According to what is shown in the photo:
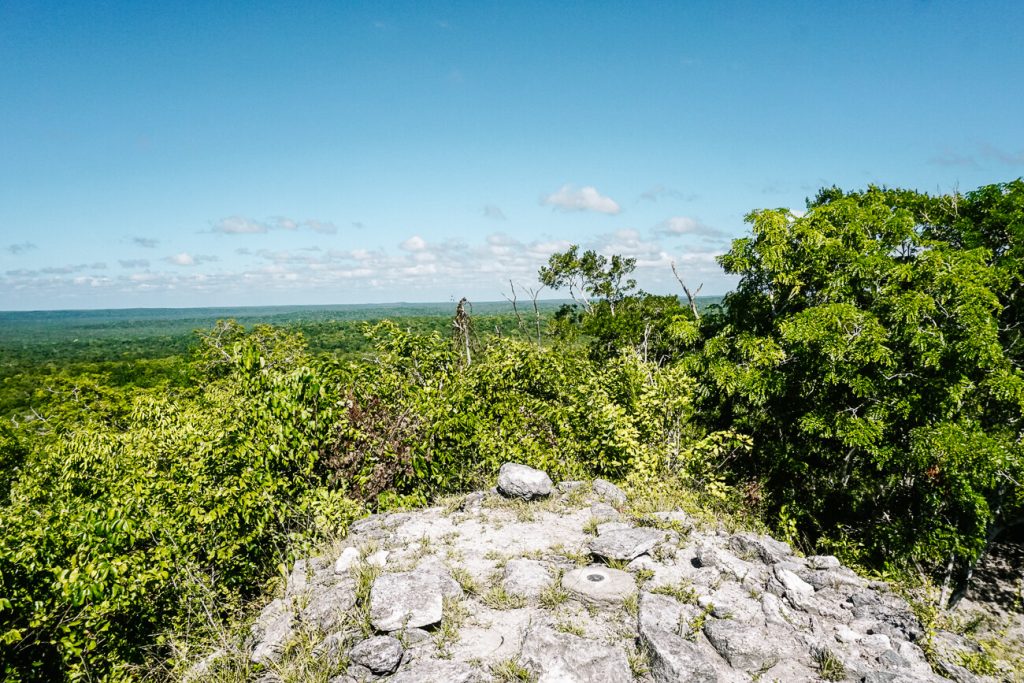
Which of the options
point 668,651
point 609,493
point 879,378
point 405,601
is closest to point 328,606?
point 405,601

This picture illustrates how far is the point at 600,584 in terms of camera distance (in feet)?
19.3

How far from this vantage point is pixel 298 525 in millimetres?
8078

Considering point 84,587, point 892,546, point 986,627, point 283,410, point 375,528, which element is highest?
Answer: point 283,410

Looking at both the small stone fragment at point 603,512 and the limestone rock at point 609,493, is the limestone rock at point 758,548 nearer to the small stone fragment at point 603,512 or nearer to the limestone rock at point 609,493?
the small stone fragment at point 603,512

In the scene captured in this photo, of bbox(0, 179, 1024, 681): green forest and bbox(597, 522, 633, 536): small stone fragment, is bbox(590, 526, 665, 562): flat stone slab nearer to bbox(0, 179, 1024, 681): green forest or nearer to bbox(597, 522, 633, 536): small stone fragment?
bbox(597, 522, 633, 536): small stone fragment

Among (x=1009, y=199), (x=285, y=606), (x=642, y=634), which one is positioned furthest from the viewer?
(x=1009, y=199)

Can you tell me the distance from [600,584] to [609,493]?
10.5ft

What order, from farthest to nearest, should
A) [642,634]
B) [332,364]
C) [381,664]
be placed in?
[332,364] < [642,634] < [381,664]

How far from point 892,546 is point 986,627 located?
230 centimetres

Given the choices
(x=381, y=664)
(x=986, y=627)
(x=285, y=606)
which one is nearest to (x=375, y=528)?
(x=285, y=606)

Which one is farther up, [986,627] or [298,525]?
[298,525]

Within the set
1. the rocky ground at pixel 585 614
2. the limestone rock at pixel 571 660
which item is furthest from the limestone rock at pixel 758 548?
the limestone rock at pixel 571 660

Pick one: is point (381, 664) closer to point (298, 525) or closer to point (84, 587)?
point (84, 587)

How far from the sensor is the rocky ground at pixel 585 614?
4.64 metres
